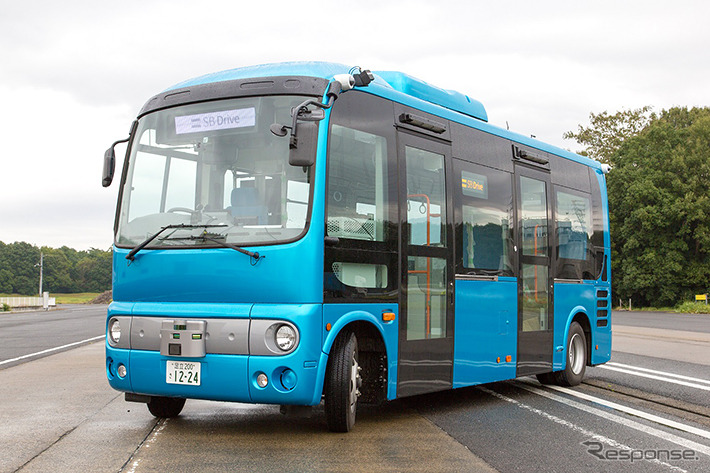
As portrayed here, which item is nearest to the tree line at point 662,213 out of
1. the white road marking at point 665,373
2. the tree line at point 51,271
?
the white road marking at point 665,373

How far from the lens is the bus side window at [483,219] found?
8.89 metres

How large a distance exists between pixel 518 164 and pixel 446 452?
5.01 meters

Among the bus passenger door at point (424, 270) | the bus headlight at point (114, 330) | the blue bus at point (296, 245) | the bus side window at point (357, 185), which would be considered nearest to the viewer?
the blue bus at point (296, 245)

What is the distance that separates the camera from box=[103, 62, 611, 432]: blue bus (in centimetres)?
653

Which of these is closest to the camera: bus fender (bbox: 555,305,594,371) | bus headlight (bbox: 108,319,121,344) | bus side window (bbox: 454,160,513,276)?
bus headlight (bbox: 108,319,121,344)

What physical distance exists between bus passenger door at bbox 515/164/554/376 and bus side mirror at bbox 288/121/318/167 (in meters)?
4.37

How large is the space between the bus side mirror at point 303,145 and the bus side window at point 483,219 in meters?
2.72

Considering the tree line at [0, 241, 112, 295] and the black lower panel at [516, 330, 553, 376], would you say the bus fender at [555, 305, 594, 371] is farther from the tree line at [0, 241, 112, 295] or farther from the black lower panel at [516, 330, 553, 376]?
the tree line at [0, 241, 112, 295]

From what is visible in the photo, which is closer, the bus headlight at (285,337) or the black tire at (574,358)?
the bus headlight at (285,337)

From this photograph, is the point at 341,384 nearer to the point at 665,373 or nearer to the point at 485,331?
the point at 485,331

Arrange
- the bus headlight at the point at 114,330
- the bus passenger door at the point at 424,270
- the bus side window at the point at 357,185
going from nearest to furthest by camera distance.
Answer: the bus side window at the point at 357,185, the bus headlight at the point at 114,330, the bus passenger door at the point at 424,270

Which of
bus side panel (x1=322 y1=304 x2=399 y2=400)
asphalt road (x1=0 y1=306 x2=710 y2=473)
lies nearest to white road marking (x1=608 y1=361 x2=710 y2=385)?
asphalt road (x1=0 y1=306 x2=710 y2=473)

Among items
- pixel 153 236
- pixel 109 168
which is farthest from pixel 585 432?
pixel 109 168

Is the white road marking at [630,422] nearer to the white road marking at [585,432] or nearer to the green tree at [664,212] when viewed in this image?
the white road marking at [585,432]
